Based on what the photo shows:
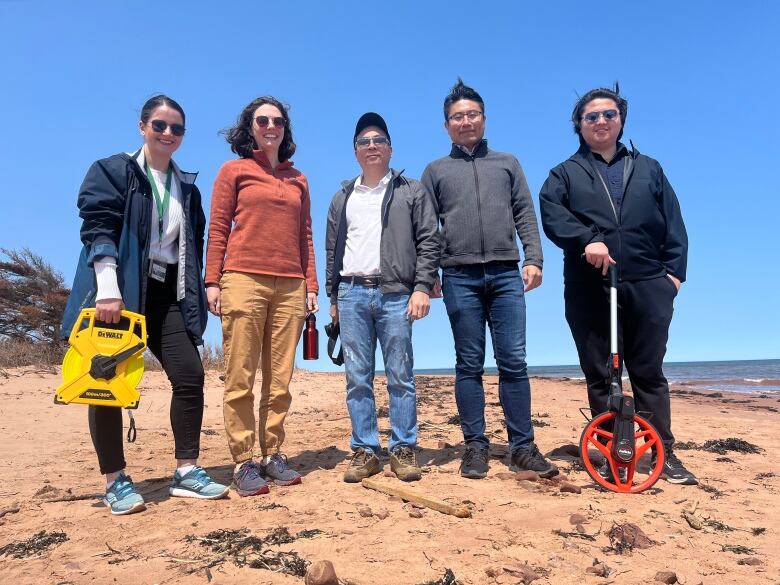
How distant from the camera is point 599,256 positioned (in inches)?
146

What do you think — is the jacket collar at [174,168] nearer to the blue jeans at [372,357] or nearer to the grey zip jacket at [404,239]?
the grey zip jacket at [404,239]

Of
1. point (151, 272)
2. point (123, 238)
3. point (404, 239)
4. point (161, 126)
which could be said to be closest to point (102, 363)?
point (151, 272)

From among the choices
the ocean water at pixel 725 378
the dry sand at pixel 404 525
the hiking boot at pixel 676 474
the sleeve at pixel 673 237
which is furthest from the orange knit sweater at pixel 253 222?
the ocean water at pixel 725 378

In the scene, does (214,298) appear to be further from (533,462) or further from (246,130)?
(533,462)

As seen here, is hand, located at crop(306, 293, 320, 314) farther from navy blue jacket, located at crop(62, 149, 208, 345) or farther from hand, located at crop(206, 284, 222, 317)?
navy blue jacket, located at crop(62, 149, 208, 345)

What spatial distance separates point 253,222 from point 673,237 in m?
2.96

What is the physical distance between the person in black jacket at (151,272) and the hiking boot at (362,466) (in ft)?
2.80

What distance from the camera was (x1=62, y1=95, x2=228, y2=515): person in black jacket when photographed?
130 inches

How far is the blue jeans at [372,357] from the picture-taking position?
3.94 m

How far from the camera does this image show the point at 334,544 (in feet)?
8.64

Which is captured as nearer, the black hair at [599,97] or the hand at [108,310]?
the hand at [108,310]

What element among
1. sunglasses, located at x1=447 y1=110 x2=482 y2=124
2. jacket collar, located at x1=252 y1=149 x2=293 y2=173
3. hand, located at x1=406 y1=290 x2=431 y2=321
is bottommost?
hand, located at x1=406 y1=290 x2=431 y2=321

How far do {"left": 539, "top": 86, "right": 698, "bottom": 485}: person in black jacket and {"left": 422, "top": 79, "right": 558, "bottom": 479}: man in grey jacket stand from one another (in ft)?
0.97

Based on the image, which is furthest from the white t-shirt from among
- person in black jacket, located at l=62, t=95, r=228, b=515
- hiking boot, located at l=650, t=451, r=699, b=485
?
hiking boot, located at l=650, t=451, r=699, b=485
